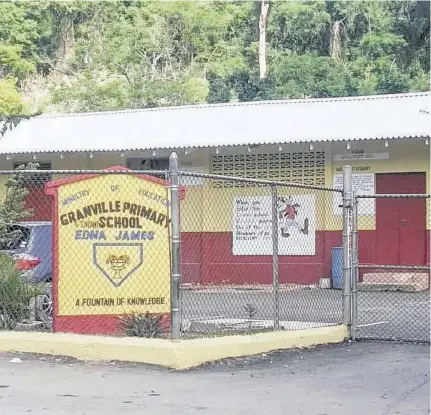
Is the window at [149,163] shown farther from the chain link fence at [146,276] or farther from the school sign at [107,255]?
the school sign at [107,255]

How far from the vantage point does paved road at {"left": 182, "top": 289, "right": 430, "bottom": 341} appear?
36.3ft

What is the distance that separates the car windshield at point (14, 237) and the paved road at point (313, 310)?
2420 millimetres

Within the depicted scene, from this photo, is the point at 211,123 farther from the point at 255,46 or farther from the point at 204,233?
the point at 255,46

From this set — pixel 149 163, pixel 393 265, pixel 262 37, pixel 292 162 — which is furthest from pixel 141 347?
pixel 262 37

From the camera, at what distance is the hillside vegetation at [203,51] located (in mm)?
40719

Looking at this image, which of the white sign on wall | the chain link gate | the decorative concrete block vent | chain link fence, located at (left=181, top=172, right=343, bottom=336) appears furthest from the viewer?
the white sign on wall

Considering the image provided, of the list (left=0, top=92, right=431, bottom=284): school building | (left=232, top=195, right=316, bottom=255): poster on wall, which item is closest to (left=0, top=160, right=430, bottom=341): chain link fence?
(left=232, top=195, right=316, bottom=255): poster on wall

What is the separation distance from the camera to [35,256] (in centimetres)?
1198

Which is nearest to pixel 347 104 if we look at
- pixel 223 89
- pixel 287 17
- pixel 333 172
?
pixel 333 172

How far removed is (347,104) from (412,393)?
13672 millimetres

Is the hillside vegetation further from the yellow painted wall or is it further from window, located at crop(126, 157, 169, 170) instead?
the yellow painted wall

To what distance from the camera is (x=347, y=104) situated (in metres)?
20.3

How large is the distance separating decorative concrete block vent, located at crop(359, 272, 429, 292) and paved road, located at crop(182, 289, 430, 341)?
289 cm

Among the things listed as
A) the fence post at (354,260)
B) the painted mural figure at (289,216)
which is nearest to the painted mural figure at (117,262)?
the fence post at (354,260)
